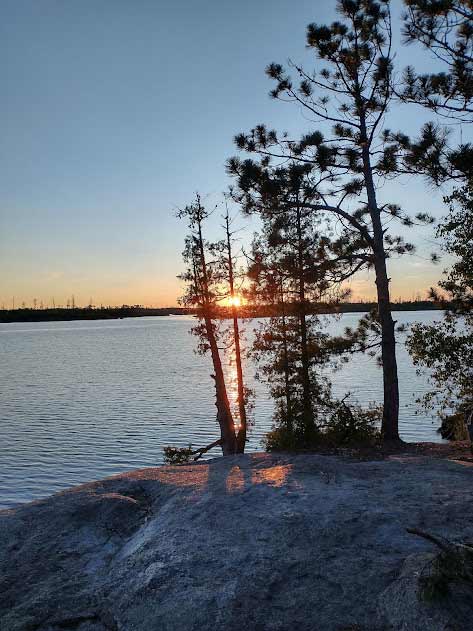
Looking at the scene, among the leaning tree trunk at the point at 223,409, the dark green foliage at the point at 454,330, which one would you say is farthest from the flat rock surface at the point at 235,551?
the leaning tree trunk at the point at 223,409

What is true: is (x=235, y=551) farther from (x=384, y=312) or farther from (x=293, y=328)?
(x=293, y=328)

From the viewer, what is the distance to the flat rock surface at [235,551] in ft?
19.3

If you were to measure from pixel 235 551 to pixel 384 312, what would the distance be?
44.4ft

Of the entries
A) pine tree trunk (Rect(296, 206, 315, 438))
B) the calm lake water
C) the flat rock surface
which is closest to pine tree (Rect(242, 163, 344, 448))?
pine tree trunk (Rect(296, 206, 315, 438))

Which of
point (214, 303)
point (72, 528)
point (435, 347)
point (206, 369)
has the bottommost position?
point (206, 369)

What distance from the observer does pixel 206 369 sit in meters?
73.2

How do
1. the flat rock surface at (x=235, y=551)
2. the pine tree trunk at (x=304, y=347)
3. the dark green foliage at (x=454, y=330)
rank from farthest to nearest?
1. the pine tree trunk at (x=304, y=347)
2. the dark green foliage at (x=454, y=330)
3. the flat rock surface at (x=235, y=551)

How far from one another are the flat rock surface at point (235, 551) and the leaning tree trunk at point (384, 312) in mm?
8603

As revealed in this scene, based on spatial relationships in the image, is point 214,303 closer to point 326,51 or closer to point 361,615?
point 326,51

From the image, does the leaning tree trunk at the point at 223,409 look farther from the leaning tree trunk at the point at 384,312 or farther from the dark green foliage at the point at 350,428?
the leaning tree trunk at the point at 384,312

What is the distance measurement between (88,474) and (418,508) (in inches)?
761

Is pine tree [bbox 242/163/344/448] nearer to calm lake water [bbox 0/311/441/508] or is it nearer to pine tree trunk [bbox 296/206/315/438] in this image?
pine tree trunk [bbox 296/206/315/438]

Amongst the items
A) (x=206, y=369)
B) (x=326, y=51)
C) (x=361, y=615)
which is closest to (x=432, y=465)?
(x=361, y=615)

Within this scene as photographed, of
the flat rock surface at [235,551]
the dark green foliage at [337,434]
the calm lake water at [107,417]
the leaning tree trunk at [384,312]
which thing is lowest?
the calm lake water at [107,417]
